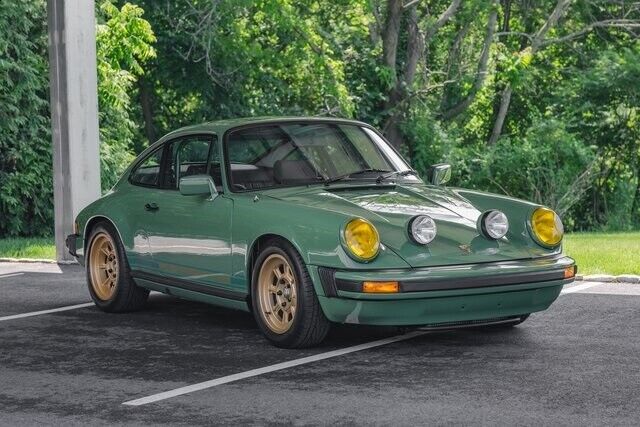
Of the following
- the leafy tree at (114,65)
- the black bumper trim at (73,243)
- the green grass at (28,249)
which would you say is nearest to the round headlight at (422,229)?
the black bumper trim at (73,243)

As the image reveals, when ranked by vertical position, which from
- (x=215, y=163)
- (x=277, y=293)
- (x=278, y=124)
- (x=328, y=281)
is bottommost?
(x=277, y=293)

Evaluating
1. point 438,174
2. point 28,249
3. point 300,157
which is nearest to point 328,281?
point 300,157

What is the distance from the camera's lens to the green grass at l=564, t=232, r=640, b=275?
1245 centimetres

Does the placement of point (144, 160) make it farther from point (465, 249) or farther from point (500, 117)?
point (500, 117)

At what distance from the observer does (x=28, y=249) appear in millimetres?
16234

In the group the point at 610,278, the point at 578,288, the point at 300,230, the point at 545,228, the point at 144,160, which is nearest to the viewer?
the point at 300,230

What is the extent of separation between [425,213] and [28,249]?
9.08 metres

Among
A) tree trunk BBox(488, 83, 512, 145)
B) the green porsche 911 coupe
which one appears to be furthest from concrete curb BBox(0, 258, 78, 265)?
tree trunk BBox(488, 83, 512, 145)

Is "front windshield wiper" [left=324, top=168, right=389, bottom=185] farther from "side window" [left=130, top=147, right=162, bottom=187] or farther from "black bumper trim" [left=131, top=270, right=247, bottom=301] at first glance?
"side window" [left=130, top=147, right=162, bottom=187]

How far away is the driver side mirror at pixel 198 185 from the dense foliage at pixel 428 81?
51.9 ft

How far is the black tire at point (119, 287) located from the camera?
1004 centimetres

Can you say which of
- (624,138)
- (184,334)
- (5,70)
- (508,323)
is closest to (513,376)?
(508,323)

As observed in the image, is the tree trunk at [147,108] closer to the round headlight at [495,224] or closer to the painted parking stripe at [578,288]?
the painted parking stripe at [578,288]

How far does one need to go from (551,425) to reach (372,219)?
2316 mm
